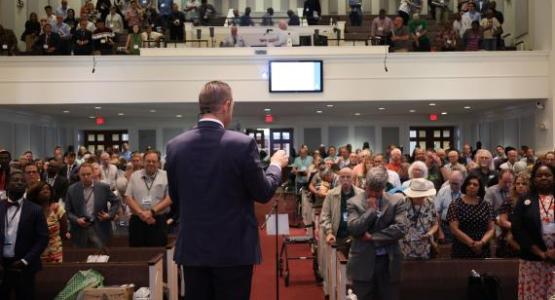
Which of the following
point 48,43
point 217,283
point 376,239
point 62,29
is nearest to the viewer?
point 217,283

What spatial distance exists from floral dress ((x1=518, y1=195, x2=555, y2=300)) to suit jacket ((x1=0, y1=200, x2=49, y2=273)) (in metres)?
3.97

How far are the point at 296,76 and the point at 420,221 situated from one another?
35.0 feet

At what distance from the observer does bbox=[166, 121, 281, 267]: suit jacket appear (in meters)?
2.72

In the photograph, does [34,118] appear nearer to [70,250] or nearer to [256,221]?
[70,250]

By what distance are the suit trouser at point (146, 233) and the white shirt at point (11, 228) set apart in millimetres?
2356

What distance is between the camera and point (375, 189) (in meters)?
Answer: 5.48

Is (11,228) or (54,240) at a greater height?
(11,228)

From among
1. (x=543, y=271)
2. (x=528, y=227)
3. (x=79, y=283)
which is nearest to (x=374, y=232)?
(x=528, y=227)

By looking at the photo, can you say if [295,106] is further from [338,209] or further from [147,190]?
[338,209]

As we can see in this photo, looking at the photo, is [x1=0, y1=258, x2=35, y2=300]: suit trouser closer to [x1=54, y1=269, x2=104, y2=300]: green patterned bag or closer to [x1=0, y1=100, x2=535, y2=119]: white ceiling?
[x1=54, y1=269, x2=104, y2=300]: green patterned bag

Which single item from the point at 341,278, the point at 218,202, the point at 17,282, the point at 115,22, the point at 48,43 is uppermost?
the point at 115,22

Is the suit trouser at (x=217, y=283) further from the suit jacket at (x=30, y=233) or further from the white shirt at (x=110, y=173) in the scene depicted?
the white shirt at (x=110, y=173)

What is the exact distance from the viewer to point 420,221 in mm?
6312

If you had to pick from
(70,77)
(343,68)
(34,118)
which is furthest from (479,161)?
(34,118)
